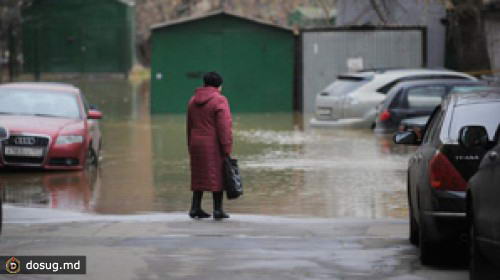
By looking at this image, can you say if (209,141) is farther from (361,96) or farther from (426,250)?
(361,96)

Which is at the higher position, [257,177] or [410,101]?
[410,101]

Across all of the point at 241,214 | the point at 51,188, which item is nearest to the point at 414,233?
the point at 241,214

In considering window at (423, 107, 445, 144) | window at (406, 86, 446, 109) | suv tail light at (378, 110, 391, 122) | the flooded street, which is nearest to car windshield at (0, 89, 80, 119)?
the flooded street

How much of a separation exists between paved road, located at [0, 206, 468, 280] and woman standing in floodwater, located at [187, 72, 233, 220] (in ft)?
1.47

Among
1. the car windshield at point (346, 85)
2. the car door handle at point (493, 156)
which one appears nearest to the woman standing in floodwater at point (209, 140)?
the car door handle at point (493, 156)

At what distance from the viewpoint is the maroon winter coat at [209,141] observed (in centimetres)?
1339

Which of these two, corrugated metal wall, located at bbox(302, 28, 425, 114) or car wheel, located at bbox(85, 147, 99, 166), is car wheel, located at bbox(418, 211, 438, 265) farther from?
corrugated metal wall, located at bbox(302, 28, 425, 114)

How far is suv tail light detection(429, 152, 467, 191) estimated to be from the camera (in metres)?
9.38

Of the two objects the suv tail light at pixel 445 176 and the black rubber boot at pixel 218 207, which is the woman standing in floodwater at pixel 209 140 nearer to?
the black rubber boot at pixel 218 207

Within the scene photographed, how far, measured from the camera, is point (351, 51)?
34.8 metres

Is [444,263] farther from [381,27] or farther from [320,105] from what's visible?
[381,27]

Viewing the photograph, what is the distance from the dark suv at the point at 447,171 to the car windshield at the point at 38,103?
10.5 meters

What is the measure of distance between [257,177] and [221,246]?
24.7 feet

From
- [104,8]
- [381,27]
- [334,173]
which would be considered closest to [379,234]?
[334,173]
